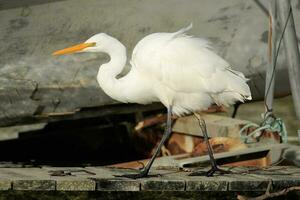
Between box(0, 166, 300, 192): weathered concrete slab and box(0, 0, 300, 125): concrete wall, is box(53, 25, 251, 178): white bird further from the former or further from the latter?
box(0, 0, 300, 125): concrete wall

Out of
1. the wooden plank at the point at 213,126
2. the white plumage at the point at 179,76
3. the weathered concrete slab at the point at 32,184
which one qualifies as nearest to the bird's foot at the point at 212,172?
the white plumage at the point at 179,76

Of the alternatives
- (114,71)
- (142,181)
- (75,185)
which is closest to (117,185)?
(142,181)

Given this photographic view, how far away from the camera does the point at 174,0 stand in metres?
11.5

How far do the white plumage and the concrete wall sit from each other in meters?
2.27

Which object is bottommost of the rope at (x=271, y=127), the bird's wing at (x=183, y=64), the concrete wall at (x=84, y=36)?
the rope at (x=271, y=127)

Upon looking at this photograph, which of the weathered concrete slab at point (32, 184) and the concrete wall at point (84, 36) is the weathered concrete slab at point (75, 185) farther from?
the concrete wall at point (84, 36)

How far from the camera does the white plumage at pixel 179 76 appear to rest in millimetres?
8102

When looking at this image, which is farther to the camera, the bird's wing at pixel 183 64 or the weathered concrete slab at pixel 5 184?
the bird's wing at pixel 183 64

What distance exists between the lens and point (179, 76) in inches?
322

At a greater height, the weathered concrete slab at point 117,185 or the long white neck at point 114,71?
the long white neck at point 114,71

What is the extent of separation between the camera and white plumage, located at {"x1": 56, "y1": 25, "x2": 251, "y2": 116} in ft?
26.6

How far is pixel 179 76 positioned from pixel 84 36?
10.8 feet

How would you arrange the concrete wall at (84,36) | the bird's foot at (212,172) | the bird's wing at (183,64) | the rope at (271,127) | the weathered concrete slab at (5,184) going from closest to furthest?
the weathered concrete slab at (5,184) < the bird's foot at (212,172) < the bird's wing at (183,64) < the rope at (271,127) < the concrete wall at (84,36)

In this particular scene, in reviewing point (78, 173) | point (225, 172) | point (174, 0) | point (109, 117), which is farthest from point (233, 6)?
point (78, 173)
